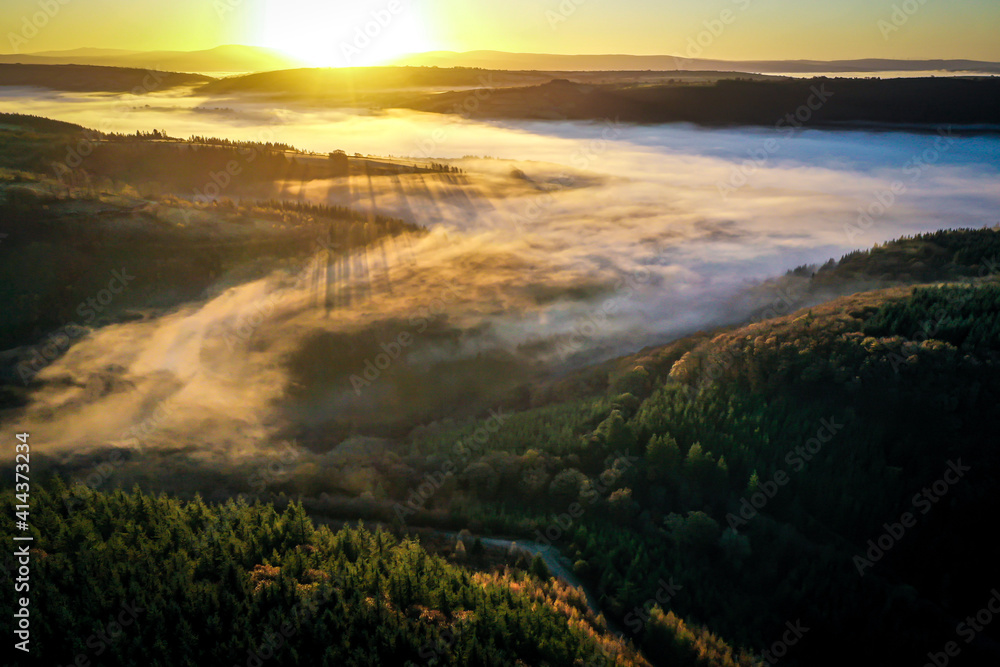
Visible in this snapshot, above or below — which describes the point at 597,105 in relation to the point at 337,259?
above

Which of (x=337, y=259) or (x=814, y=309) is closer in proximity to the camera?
(x=814, y=309)

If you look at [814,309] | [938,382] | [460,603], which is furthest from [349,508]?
[814,309]

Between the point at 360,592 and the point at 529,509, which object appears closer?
the point at 360,592

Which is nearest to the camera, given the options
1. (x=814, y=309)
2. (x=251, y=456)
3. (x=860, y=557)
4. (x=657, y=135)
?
(x=860, y=557)

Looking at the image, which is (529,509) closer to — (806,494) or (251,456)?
(806,494)

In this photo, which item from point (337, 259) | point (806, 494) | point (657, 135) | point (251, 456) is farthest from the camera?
point (657, 135)

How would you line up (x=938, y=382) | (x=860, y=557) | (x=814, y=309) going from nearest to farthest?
(x=860, y=557) → (x=938, y=382) → (x=814, y=309)

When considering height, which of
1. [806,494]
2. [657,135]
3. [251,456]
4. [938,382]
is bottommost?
[251,456]

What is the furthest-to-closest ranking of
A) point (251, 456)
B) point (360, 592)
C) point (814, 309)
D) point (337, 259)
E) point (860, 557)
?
point (337, 259)
point (814, 309)
point (251, 456)
point (860, 557)
point (360, 592)

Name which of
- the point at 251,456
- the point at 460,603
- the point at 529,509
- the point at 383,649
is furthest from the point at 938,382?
the point at 251,456

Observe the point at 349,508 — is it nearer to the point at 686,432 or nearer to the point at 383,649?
the point at 383,649
